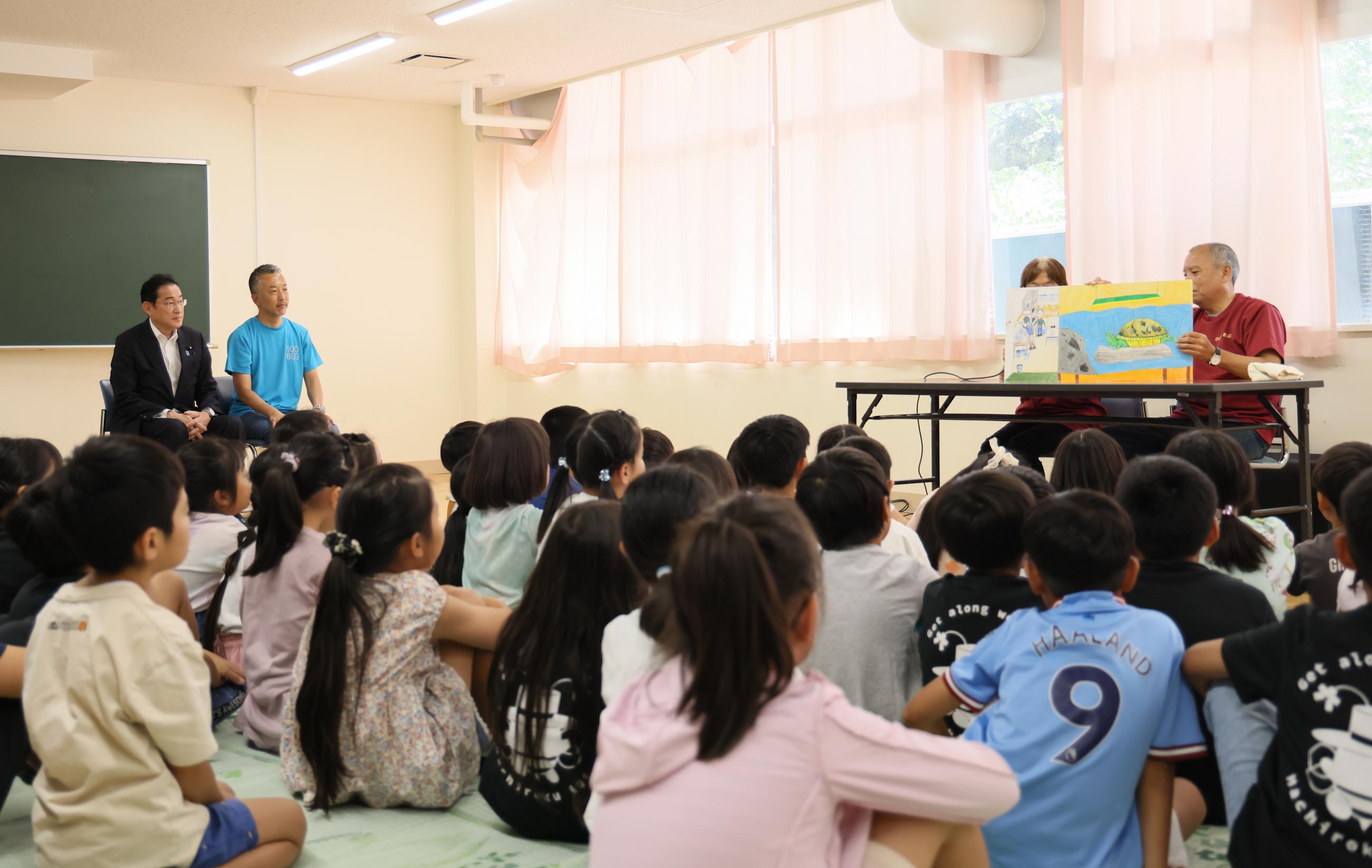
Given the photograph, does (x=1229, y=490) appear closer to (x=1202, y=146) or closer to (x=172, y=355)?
(x=1202, y=146)

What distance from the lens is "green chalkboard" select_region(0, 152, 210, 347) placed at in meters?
6.58

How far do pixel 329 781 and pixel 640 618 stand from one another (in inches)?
31.6

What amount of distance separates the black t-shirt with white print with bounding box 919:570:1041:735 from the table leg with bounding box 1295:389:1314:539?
2.20m

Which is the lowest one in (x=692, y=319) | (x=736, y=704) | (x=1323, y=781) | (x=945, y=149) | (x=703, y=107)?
(x=1323, y=781)

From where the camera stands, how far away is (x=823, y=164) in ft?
19.6

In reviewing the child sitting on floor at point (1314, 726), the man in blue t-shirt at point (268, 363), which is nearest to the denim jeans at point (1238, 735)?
the child sitting on floor at point (1314, 726)

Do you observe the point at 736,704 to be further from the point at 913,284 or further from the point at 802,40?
the point at 802,40

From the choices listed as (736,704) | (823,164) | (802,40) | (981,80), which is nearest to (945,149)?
(981,80)

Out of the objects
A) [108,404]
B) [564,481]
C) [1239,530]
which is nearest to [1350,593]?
[1239,530]

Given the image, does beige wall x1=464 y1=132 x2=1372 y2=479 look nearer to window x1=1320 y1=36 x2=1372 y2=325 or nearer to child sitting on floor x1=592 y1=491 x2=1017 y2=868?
window x1=1320 y1=36 x2=1372 y2=325

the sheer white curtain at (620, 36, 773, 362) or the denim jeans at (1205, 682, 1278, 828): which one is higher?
the sheer white curtain at (620, 36, 773, 362)

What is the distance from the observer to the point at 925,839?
1.19m

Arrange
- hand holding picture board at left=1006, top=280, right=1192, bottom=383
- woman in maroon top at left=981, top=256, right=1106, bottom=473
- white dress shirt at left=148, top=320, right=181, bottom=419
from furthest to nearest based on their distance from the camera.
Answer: white dress shirt at left=148, top=320, right=181, bottom=419
woman in maroon top at left=981, top=256, right=1106, bottom=473
hand holding picture board at left=1006, top=280, right=1192, bottom=383

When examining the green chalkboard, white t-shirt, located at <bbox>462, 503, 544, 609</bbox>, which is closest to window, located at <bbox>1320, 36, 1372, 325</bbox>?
white t-shirt, located at <bbox>462, 503, 544, 609</bbox>
